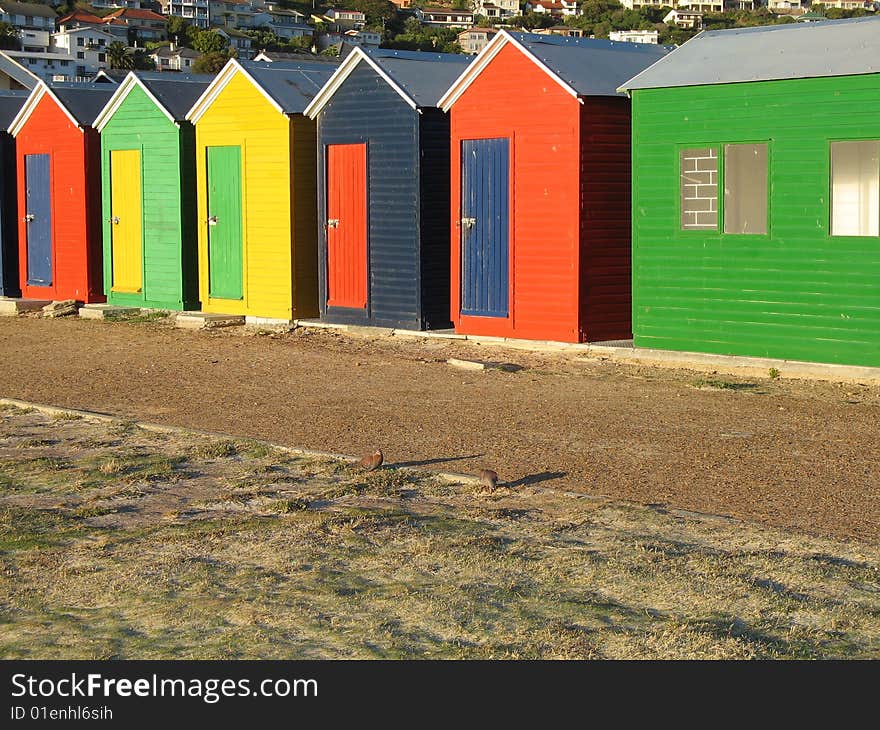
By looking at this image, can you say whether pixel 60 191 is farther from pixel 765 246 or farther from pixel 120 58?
pixel 120 58

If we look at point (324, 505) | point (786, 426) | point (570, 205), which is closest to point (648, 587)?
point (324, 505)

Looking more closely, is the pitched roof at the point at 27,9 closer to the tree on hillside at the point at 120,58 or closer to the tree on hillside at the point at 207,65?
the tree on hillside at the point at 120,58

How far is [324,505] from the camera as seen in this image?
8.38m

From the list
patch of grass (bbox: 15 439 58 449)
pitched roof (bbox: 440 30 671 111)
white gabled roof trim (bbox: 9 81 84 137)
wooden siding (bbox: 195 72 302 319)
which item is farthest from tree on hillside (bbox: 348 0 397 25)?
patch of grass (bbox: 15 439 58 449)

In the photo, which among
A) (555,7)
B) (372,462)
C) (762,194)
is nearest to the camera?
(372,462)

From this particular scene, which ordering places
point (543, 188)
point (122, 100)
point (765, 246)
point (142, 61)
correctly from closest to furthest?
point (765, 246) → point (543, 188) → point (122, 100) → point (142, 61)

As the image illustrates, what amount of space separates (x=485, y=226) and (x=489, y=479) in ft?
26.1

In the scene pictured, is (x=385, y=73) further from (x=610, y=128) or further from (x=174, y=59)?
(x=174, y=59)

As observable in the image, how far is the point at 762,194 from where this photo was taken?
45.5 ft

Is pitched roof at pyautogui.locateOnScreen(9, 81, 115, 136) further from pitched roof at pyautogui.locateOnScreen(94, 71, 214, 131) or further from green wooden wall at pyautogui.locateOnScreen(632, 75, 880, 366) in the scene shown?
green wooden wall at pyautogui.locateOnScreen(632, 75, 880, 366)

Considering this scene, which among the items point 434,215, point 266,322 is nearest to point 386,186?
point 434,215

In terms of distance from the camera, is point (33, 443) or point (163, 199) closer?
point (33, 443)

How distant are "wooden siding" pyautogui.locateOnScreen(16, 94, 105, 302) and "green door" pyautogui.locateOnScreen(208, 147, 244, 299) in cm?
262

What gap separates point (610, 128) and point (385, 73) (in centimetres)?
286
